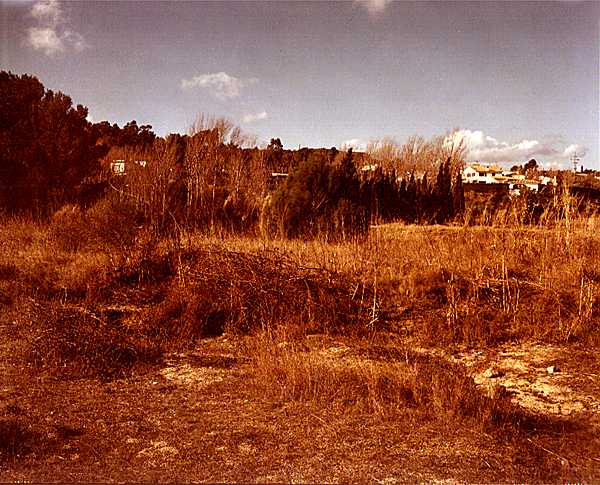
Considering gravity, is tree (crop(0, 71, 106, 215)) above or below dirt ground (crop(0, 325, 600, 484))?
above

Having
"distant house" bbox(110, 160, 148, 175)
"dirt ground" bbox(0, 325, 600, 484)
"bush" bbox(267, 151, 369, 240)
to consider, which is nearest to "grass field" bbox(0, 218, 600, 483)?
"dirt ground" bbox(0, 325, 600, 484)

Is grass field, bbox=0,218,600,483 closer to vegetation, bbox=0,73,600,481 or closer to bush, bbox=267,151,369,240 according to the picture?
vegetation, bbox=0,73,600,481

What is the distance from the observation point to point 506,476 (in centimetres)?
335

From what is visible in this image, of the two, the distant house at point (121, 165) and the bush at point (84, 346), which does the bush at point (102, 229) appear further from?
the distant house at point (121, 165)

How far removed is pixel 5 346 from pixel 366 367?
3811 mm

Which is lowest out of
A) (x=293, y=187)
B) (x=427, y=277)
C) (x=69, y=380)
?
(x=69, y=380)

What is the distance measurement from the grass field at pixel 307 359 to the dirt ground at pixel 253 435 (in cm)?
2

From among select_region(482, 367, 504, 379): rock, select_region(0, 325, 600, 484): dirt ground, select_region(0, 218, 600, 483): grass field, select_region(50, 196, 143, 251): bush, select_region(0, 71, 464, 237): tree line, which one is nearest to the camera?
select_region(0, 325, 600, 484): dirt ground

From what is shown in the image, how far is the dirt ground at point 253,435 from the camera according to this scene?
338 cm

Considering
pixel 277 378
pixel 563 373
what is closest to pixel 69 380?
pixel 277 378

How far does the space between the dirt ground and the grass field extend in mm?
18

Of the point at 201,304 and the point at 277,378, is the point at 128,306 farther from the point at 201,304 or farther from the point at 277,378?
the point at 277,378

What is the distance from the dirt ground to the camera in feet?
11.1

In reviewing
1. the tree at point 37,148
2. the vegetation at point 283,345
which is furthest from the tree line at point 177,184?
the vegetation at point 283,345
